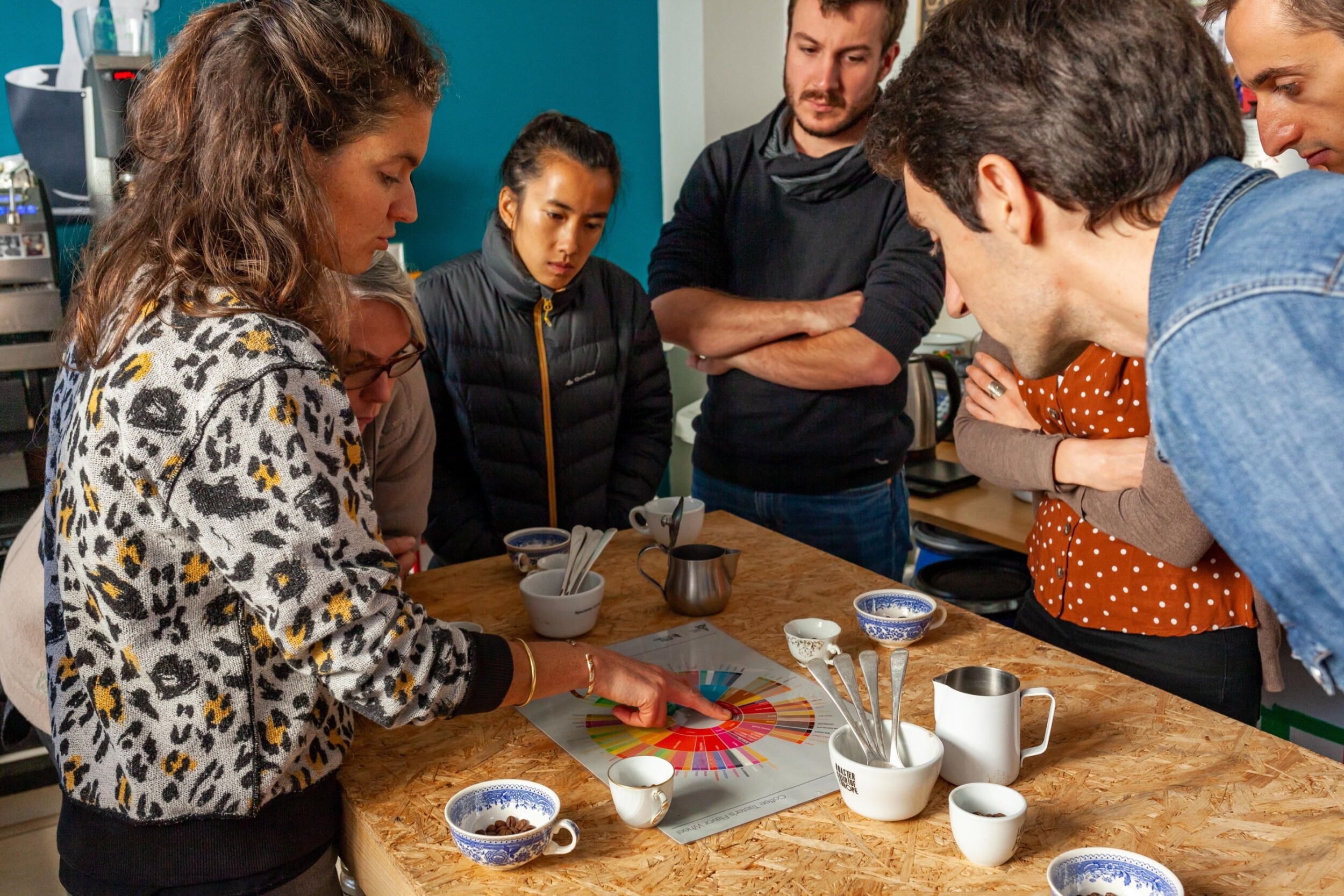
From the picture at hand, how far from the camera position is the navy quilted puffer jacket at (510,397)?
2.28 meters

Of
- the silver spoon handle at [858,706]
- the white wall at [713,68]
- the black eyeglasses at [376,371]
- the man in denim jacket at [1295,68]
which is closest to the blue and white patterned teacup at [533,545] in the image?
the black eyeglasses at [376,371]

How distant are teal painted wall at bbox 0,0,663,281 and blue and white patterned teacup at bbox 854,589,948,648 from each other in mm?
2296

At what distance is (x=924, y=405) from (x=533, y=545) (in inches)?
65.4

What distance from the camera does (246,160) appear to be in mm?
1143

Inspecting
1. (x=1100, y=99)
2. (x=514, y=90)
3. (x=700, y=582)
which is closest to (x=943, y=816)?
(x=700, y=582)

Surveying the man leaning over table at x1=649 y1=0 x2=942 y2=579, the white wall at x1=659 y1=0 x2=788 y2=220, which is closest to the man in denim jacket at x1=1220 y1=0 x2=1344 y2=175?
the man leaning over table at x1=649 y1=0 x2=942 y2=579

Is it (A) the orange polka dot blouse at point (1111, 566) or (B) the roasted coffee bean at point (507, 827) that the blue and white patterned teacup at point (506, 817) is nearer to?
(B) the roasted coffee bean at point (507, 827)

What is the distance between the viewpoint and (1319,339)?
681mm

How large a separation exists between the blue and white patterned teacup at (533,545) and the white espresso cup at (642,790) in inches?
30.5

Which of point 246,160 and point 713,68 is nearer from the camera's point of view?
point 246,160

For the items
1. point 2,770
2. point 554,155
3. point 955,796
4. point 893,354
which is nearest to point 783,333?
point 893,354

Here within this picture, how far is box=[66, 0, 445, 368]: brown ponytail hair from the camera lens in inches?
45.0

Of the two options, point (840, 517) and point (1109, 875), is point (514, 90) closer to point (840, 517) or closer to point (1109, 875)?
point (840, 517)

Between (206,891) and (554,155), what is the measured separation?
155 centimetres
